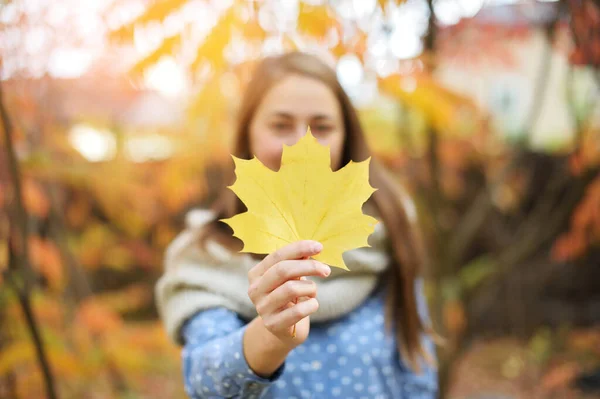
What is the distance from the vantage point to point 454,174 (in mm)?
5219

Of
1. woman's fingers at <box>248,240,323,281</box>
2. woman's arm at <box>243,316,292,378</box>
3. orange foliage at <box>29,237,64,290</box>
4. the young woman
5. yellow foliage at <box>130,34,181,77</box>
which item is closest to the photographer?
woman's fingers at <box>248,240,323,281</box>

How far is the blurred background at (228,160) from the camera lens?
1.80 meters

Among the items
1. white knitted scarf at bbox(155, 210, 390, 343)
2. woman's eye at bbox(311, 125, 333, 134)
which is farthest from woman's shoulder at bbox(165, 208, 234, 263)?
woman's eye at bbox(311, 125, 333, 134)

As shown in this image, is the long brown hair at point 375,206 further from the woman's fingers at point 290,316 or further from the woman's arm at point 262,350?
the woman's fingers at point 290,316

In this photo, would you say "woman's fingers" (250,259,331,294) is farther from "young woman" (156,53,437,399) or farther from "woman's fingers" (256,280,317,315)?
"young woman" (156,53,437,399)

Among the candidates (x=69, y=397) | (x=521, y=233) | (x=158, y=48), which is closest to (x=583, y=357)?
(x=521, y=233)

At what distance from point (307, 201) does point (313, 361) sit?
531 millimetres

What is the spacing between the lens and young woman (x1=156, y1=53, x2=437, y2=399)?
972mm

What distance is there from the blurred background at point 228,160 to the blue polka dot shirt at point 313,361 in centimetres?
77

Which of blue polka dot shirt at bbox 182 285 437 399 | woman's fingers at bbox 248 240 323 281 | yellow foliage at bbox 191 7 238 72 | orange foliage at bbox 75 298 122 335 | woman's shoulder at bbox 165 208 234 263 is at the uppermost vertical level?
yellow foliage at bbox 191 7 238 72

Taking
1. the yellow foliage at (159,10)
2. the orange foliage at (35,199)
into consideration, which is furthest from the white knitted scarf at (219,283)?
the orange foliage at (35,199)

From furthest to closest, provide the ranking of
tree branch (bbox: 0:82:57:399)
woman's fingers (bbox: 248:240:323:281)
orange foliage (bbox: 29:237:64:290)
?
orange foliage (bbox: 29:237:64:290) → tree branch (bbox: 0:82:57:399) → woman's fingers (bbox: 248:240:323:281)

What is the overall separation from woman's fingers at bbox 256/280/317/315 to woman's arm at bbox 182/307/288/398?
0.11m

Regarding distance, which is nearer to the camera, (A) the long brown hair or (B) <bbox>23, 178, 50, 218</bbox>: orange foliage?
(A) the long brown hair
